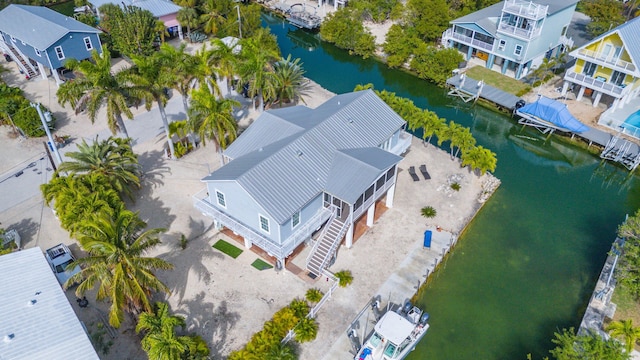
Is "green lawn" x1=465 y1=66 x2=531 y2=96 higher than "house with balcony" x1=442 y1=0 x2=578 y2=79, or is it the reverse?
"house with balcony" x1=442 y1=0 x2=578 y2=79

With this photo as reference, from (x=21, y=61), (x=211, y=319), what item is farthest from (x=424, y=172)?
(x=21, y=61)

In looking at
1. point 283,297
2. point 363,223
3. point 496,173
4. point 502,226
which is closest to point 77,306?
point 283,297

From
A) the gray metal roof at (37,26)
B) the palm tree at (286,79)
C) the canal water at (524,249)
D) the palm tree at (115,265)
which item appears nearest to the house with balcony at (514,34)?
the canal water at (524,249)

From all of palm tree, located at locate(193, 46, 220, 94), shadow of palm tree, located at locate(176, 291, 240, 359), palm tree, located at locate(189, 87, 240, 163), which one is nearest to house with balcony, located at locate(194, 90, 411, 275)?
palm tree, located at locate(189, 87, 240, 163)

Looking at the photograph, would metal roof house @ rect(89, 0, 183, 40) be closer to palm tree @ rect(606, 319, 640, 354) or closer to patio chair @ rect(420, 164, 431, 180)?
patio chair @ rect(420, 164, 431, 180)

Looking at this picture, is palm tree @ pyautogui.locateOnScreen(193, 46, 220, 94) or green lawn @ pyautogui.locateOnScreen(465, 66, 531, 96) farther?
green lawn @ pyautogui.locateOnScreen(465, 66, 531, 96)

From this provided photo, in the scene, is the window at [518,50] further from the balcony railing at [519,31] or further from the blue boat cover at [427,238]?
the blue boat cover at [427,238]
